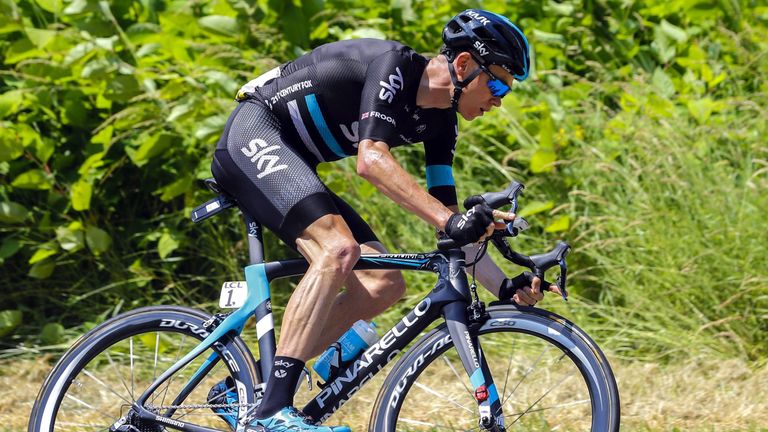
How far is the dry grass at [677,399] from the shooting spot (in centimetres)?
499

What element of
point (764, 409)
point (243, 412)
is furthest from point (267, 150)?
point (764, 409)

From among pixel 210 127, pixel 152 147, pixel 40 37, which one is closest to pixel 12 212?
pixel 152 147

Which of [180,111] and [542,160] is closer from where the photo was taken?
[180,111]

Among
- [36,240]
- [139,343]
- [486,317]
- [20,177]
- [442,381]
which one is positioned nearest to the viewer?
[486,317]

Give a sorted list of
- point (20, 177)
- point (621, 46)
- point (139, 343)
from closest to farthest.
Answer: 1. point (139, 343)
2. point (20, 177)
3. point (621, 46)

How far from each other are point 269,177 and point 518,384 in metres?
1.35

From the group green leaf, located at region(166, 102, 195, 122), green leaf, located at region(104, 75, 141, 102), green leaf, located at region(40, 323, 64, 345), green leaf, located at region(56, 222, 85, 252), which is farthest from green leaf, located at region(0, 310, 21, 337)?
green leaf, located at region(166, 102, 195, 122)

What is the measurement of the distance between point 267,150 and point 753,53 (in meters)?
4.61

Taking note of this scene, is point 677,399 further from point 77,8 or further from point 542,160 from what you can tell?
point 77,8

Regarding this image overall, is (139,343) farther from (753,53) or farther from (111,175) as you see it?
(753,53)

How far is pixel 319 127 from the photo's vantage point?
4273mm

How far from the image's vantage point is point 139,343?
4988mm

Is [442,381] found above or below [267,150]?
below

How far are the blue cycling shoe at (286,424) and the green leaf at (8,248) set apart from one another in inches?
132
